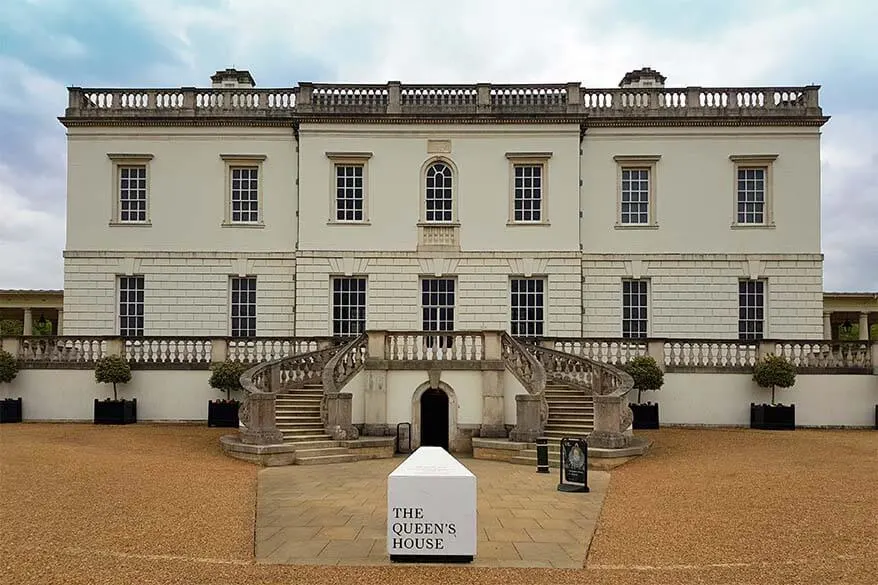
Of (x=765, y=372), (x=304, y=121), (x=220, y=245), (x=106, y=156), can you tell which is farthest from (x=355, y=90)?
(x=765, y=372)

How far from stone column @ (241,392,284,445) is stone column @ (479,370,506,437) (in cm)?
502

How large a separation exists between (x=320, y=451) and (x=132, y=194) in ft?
46.1

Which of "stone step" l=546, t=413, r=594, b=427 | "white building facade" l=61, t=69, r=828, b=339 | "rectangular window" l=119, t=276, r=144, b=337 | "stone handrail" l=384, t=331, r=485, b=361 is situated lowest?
"stone step" l=546, t=413, r=594, b=427

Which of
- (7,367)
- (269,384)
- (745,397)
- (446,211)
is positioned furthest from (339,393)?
(745,397)

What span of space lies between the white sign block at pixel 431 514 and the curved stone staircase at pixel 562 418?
27.8ft

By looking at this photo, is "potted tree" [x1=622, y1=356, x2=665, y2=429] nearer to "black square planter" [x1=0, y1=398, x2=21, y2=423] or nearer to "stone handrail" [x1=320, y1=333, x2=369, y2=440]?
"stone handrail" [x1=320, y1=333, x2=369, y2=440]

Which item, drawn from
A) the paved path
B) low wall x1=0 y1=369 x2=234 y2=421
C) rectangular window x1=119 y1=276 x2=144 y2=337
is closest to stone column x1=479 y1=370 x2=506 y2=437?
the paved path

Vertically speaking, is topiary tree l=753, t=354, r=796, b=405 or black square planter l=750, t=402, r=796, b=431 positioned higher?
topiary tree l=753, t=354, r=796, b=405

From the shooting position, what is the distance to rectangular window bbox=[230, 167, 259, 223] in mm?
26953

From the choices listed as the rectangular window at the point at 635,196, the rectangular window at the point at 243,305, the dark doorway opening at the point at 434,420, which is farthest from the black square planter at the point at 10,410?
the rectangular window at the point at 635,196

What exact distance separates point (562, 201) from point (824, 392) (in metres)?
9.83

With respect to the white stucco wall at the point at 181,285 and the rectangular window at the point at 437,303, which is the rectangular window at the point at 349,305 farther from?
the rectangular window at the point at 437,303

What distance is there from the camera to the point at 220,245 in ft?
87.6

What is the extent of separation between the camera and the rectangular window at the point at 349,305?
26.3 metres
